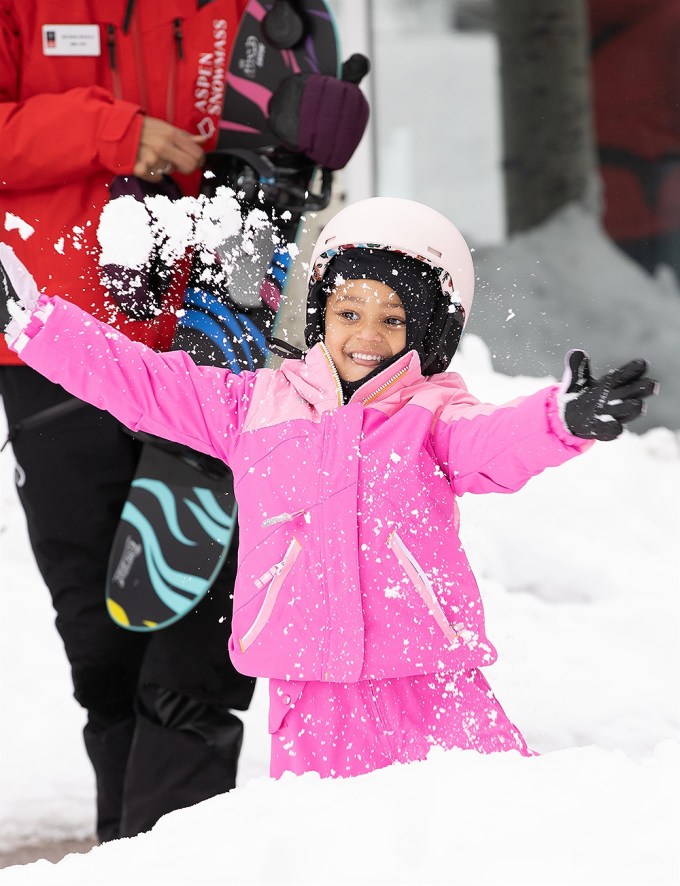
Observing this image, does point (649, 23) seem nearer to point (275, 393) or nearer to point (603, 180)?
point (603, 180)

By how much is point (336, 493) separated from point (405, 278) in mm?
501

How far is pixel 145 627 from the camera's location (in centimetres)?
266

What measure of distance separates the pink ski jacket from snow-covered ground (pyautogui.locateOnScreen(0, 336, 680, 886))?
0.26 meters

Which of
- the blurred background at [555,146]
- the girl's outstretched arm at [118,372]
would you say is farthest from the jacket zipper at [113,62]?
the blurred background at [555,146]

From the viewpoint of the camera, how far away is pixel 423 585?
209 centimetres

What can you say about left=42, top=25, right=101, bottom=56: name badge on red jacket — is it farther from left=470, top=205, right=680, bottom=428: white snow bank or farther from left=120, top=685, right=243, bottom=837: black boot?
left=470, top=205, right=680, bottom=428: white snow bank

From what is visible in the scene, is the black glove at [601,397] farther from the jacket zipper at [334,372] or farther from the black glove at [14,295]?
the black glove at [14,295]

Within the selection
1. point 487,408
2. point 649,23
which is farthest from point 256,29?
point 649,23

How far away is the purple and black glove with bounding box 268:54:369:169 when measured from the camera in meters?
2.71

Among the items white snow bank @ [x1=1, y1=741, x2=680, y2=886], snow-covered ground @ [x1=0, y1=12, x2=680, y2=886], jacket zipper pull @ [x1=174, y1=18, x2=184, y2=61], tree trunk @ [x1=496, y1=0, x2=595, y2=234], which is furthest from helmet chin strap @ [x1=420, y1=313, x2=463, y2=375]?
tree trunk @ [x1=496, y1=0, x2=595, y2=234]

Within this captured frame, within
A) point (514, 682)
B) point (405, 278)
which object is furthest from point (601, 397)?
point (514, 682)

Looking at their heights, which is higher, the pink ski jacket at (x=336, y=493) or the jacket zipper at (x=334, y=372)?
the jacket zipper at (x=334, y=372)

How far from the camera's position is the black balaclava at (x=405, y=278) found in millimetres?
2279

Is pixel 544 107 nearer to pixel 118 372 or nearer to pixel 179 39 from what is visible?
pixel 179 39
